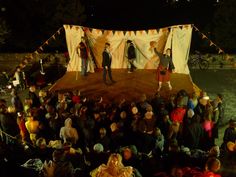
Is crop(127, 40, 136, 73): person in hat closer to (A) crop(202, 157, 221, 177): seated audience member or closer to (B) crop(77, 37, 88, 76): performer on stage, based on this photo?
(B) crop(77, 37, 88, 76): performer on stage

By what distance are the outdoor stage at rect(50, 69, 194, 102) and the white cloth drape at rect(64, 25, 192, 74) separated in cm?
36

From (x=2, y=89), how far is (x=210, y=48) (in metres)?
10.8

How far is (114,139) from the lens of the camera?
7988mm

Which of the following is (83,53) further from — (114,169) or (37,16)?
(114,169)

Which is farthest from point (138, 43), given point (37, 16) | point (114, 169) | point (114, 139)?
point (114, 169)

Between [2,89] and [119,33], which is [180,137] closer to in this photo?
[119,33]

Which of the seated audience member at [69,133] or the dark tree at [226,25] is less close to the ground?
the dark tree at [226,25]

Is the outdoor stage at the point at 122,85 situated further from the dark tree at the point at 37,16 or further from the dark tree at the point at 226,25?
the dark tree at the point at 37,16

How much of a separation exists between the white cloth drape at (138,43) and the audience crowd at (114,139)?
15.6 ft

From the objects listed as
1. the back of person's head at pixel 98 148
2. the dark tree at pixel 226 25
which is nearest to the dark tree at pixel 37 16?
the dark tree at pixel 226 25

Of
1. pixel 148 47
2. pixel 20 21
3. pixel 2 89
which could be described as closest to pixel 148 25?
pixel 20 21

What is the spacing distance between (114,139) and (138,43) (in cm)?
765

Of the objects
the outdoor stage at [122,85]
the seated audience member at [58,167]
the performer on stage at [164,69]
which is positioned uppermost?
the performer on stage at [164,69]

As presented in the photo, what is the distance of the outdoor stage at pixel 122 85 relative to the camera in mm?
13225
